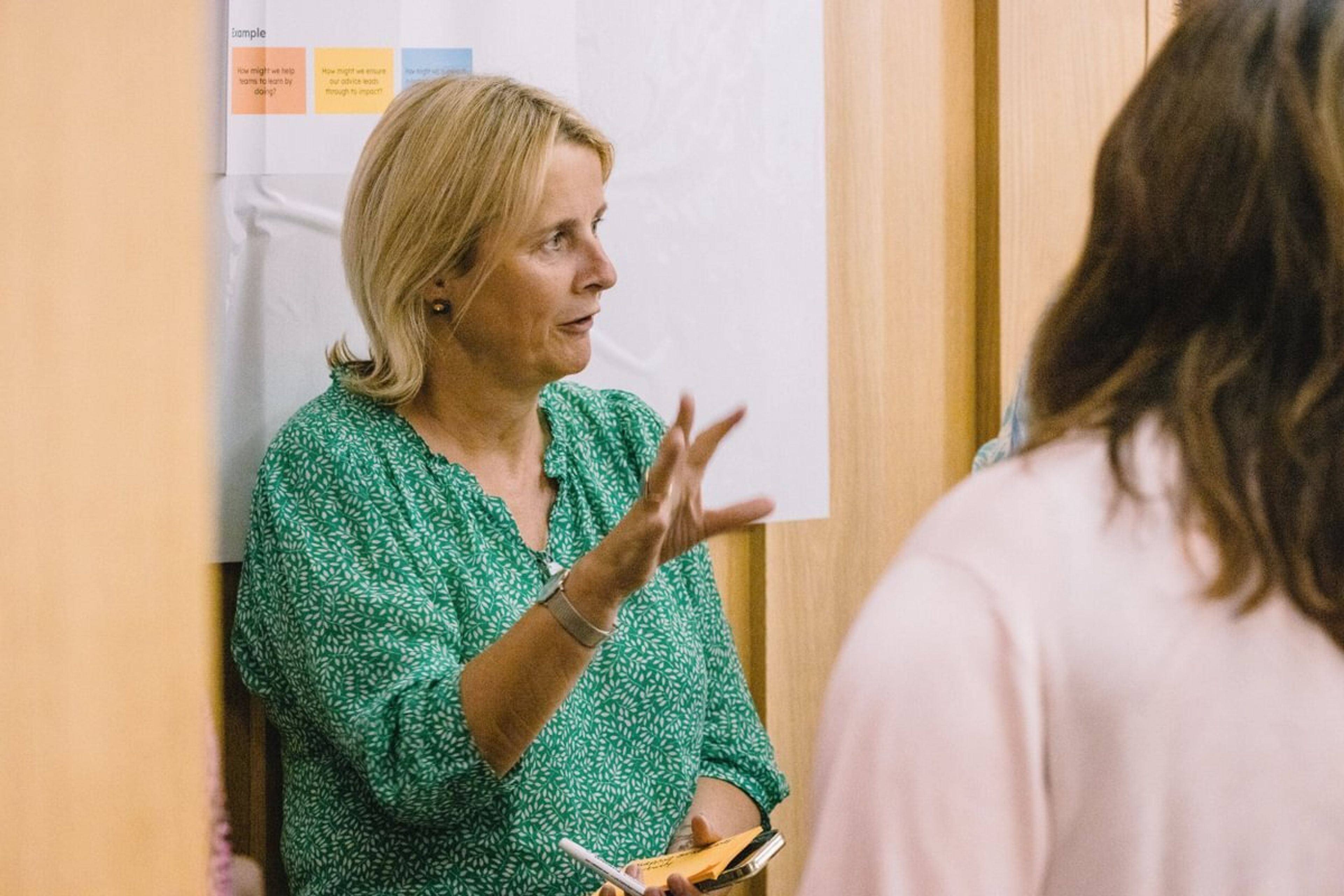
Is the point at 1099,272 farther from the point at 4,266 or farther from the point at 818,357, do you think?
the point at 818,357

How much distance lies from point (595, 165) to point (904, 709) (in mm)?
1130

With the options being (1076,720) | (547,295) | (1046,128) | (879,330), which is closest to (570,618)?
(547,295)

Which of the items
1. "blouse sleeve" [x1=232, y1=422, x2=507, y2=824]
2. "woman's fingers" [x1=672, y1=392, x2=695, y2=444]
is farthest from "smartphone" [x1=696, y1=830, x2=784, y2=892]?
"woman's fingers" [x1=672, y1=392, x2=695, y2=444]

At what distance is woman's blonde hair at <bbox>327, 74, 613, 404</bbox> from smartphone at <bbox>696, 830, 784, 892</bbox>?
0.66 metres

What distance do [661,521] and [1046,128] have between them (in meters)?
1.22

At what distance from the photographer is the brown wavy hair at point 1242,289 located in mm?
670

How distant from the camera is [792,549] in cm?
202

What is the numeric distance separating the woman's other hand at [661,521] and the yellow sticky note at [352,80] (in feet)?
2.41

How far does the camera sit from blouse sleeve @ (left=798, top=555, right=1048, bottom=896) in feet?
2.19

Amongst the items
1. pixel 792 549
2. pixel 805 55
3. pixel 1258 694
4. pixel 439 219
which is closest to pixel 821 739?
pixel 1258 694

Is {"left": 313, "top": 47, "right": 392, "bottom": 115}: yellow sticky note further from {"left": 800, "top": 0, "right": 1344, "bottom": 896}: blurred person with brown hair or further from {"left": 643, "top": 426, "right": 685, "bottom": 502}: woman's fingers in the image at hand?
{"left": 800, "top": 0, "right": 1344, "bottom": 896}: blurred person with brown hair

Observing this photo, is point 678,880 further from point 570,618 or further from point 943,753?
point 943,753

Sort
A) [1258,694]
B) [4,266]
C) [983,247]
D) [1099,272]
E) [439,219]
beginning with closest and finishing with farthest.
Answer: [4,266]
[1258,694]
[1099,272]
[439,219]
[983,247]

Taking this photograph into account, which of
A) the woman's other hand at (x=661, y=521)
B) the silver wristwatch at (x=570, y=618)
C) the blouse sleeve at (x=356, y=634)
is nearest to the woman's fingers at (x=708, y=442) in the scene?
the woman's other hand at (x=661, y=521)
